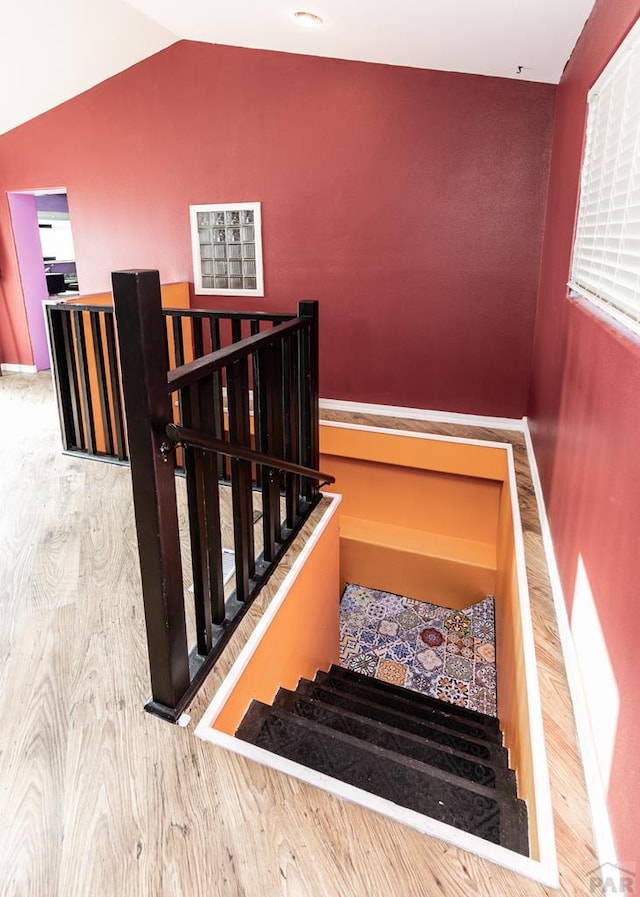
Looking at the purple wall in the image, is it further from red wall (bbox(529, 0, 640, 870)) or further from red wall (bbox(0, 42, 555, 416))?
red wall (bbox(529, 0, 640, 870))

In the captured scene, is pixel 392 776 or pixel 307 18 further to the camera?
pixel 307 18

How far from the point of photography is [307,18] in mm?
3350

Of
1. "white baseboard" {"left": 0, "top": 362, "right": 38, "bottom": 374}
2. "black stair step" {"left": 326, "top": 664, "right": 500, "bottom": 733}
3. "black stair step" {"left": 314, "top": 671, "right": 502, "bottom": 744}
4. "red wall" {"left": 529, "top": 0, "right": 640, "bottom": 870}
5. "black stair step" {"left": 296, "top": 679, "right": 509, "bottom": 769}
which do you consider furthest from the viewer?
"white baseboard" {"left": 0, "top": 362, "right": 38, "bottom": 374}

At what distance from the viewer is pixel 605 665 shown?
4.83 ft

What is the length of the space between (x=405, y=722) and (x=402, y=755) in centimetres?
67

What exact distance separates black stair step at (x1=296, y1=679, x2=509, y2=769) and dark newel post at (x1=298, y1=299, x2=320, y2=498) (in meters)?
0.98

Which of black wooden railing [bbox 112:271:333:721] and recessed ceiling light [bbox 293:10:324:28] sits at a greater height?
recessed ceiling light [bbox 293:10:324:28]

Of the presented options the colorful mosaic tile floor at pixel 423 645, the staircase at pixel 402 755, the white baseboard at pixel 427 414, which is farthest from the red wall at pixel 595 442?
the colorful mosaic tile floor at pixel 423 645

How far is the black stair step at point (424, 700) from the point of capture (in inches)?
114

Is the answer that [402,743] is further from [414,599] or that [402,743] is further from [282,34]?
[282,34]

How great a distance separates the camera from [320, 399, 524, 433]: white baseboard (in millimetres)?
4410

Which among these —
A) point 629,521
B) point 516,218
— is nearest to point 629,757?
point 629,521

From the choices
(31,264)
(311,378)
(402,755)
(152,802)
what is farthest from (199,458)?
(31,264)

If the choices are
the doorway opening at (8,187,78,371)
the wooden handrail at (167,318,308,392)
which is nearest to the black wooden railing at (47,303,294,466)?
the wooden handrail at (167,318,308,392)
